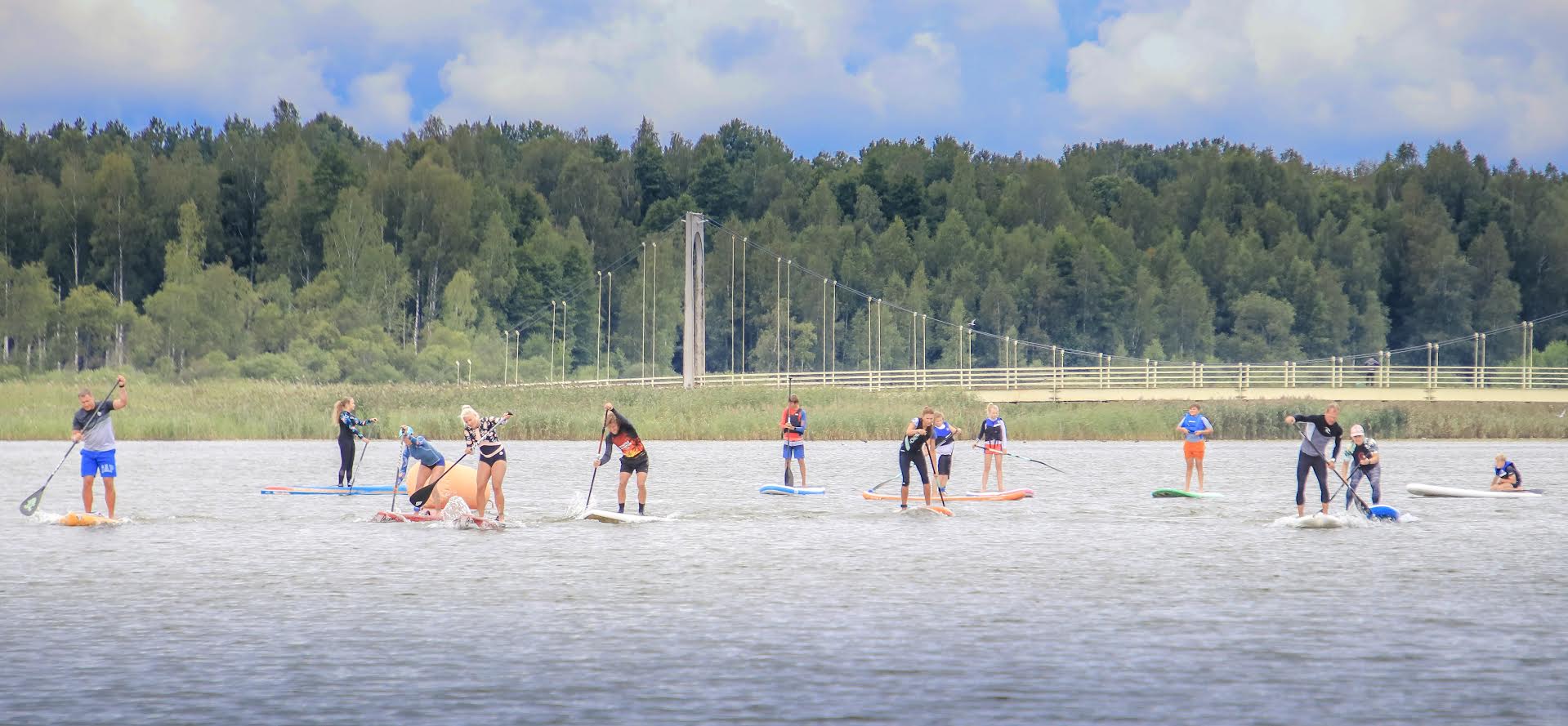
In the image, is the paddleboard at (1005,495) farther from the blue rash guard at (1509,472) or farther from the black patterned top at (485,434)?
the black patterned top at (485,434)

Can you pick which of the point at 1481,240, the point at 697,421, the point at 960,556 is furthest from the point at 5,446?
the point at 1481,240

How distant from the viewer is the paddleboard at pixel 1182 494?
31.9 metres

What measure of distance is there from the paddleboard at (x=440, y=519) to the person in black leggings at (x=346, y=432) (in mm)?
2109

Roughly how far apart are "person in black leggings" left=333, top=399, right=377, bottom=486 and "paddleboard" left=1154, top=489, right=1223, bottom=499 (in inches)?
556

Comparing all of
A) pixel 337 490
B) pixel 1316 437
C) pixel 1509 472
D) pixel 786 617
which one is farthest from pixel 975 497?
pixel 786 617

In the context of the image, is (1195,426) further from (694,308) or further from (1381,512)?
(694,308)

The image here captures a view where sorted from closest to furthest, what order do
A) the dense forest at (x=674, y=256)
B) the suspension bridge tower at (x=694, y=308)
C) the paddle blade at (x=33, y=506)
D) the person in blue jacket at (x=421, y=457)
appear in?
the person in blue jacket at (x=421, y=457) → the paddle blade at (x=33, y=506) → the suspension bridge tower at (x=694, y=308) → the dense forest at (x=674, y=256)

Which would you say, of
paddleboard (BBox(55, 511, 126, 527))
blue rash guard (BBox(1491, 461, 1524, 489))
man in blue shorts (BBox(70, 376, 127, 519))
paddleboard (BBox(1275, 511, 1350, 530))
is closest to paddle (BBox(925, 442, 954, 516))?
paddleboard (BBox(1275, 511, 1350, 530))

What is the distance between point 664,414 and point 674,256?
61.7m

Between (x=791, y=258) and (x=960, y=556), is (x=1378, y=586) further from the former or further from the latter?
(x=791, y=258)

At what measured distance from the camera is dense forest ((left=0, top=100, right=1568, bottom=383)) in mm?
104625

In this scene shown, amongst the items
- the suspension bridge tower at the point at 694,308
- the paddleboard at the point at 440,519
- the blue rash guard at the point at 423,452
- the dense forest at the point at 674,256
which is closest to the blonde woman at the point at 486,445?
the paddleboard at the point at 440,519

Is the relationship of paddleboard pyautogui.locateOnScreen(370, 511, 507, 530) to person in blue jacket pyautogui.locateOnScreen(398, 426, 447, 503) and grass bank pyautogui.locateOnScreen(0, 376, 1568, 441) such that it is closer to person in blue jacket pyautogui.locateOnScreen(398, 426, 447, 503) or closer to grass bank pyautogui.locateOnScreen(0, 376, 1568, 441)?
person in blue jacket pyautogui.locateOnScreen(398, 426, 447, 503)

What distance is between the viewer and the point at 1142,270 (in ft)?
406
